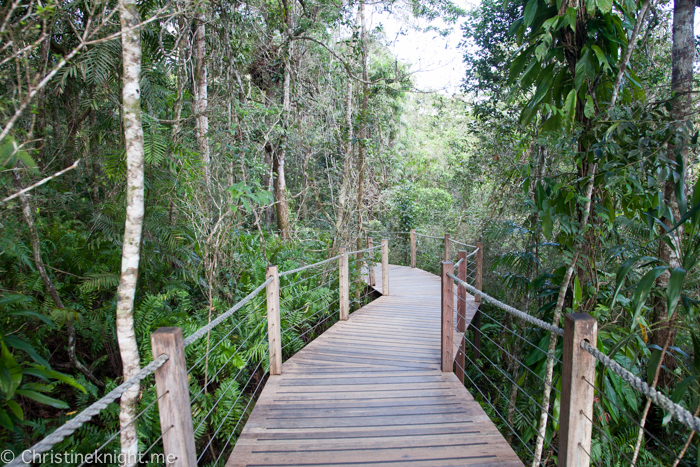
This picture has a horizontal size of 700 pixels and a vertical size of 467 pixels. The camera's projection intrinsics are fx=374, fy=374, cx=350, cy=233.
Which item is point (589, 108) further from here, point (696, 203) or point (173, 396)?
point (173, 396)

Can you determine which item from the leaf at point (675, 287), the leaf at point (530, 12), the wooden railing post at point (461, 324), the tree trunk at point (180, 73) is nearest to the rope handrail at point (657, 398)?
the leaf at point (675, 287)

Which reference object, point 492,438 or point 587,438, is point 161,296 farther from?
point 587,438

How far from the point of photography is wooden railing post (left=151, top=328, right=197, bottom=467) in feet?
5.21

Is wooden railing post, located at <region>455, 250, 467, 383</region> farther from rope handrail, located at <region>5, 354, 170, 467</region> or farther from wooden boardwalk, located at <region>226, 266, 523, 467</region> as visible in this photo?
rope handrail, located at <region>5, 354, 170, 467</region>

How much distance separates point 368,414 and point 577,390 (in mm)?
1506

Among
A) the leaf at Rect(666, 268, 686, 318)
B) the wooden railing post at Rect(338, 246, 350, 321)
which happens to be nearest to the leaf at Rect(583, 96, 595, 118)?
the leaf at Rect(666, 268, 686, 318)

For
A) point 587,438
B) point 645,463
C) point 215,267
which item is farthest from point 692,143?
point 215,267

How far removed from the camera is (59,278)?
4.60m

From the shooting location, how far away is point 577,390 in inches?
61.4

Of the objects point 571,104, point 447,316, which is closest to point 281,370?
point 447,316

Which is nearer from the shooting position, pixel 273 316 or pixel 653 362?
pixel 653 362

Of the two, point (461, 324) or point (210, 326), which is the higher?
point (210, 326)

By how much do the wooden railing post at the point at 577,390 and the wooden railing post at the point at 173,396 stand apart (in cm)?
160

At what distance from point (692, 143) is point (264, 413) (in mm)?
3123
